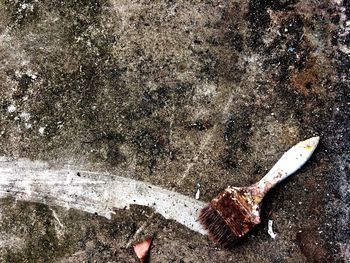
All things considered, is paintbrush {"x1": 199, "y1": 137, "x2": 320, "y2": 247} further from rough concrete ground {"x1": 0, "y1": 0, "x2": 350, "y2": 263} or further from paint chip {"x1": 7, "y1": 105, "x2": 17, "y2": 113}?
paint chip {"x1": 7, "y1": 105, "x2": 17, "y2": 113}

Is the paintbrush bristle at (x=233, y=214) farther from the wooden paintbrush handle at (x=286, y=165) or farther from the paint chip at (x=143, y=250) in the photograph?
the paint chip at (x=143, y=250)

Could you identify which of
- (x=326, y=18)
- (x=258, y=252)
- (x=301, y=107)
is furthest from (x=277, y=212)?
(x=326, y=18)

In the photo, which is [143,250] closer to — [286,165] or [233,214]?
[233,214]

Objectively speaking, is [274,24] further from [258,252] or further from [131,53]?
[258,252]

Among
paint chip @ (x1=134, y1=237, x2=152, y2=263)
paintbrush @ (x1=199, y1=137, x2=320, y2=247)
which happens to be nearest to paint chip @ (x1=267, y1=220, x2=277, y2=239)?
paintbrush @ (x1=199, y1=137, x2=320, y2=247)

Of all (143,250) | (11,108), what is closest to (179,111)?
(143,250)

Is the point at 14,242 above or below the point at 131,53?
below

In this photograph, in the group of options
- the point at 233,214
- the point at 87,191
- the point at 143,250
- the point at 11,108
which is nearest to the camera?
the point at 233,214
